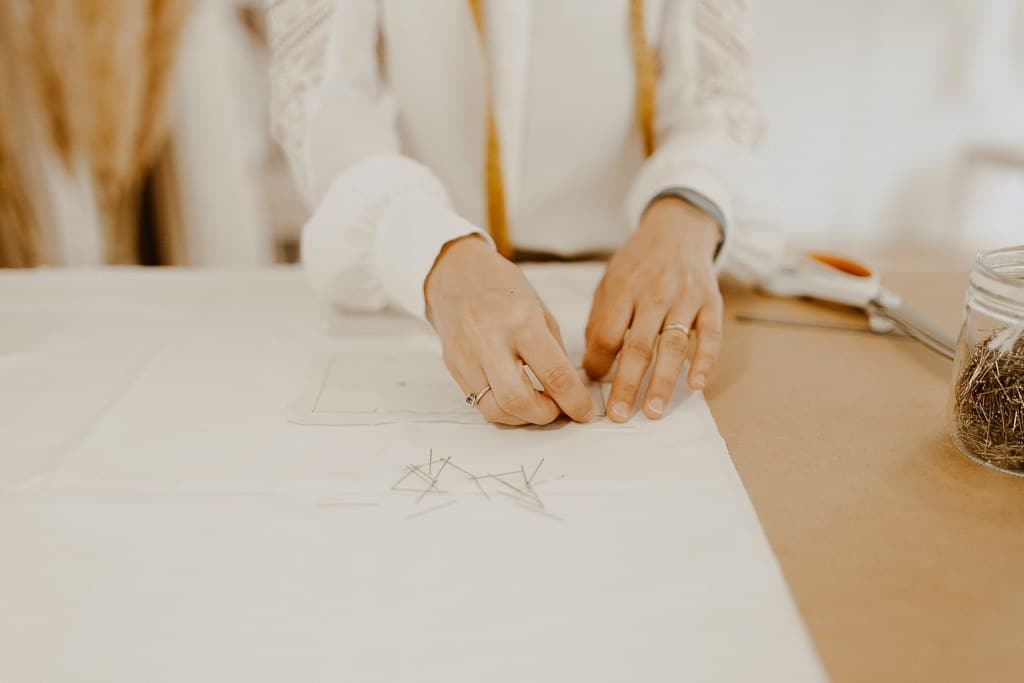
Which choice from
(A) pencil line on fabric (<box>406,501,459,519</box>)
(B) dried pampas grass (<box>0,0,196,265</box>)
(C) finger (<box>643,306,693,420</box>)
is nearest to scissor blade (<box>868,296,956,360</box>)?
(C) finger (<box>643,306,693,420</box>)

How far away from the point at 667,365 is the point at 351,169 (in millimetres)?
328

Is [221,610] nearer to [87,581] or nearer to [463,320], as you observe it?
[87,581]

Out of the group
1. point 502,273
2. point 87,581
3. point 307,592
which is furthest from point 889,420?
point 87,581

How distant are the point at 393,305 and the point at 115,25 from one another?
1011 millimetres

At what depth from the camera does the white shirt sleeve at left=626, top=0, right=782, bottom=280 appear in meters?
0.76

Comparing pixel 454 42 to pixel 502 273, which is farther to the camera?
pixel 454 42

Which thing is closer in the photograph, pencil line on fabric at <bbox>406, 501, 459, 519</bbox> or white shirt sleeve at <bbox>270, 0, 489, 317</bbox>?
pencil line on fabric at <bbox>406, 501, 459, 519</bbox>

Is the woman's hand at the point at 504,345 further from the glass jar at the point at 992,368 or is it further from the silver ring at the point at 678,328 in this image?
the glass jar at the point at 992,368

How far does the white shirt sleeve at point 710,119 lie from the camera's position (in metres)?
0.76

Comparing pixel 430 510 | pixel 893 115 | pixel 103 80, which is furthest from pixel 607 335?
pixel 893 115

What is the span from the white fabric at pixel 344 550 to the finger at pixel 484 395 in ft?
0.04

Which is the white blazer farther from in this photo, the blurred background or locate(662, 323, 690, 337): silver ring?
locate(662, 323, 690, 337): silver ring

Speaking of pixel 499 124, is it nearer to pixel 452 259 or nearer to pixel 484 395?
pixel 452 259

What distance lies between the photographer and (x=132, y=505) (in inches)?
18.4
